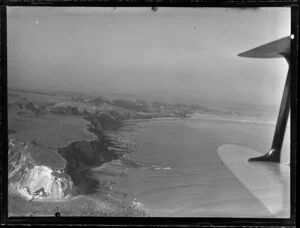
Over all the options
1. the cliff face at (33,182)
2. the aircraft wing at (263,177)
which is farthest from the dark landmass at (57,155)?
the aircraft wing at (263,177)

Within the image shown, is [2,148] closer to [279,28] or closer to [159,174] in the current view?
[159,174]

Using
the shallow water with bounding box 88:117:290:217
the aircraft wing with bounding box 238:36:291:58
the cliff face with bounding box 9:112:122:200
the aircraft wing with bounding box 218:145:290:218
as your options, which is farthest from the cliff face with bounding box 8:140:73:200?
the aircraft wing with bounding box 238:36:291:58

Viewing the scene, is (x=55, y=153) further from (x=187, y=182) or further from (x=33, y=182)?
(x=187, y=182)

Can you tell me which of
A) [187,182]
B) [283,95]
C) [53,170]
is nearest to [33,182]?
[53,170]

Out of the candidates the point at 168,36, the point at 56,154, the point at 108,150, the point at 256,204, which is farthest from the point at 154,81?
the point at 256,204

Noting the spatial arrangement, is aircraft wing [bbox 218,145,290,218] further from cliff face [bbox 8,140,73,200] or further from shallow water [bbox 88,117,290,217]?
cliff face [bbox 8,140,73,200]
